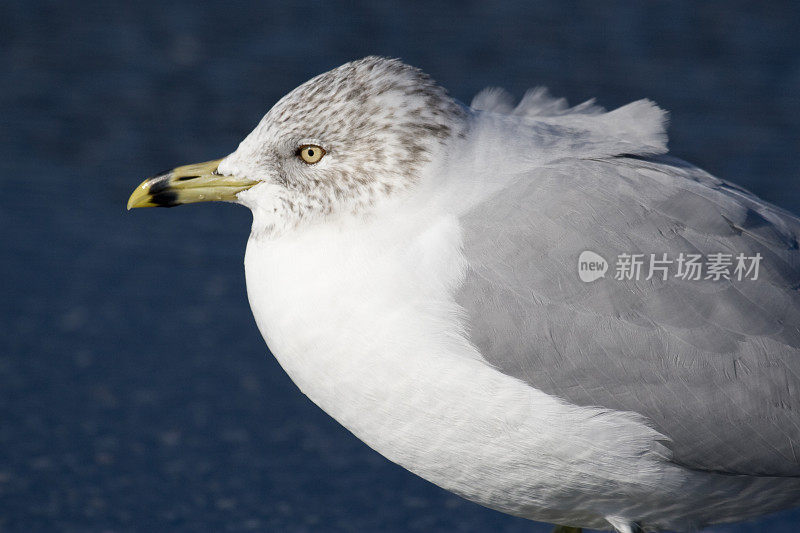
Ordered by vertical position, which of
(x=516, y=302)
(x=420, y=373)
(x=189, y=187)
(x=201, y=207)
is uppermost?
(x=201, y=207)

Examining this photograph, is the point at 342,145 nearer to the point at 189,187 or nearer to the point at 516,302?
the point at 189,187

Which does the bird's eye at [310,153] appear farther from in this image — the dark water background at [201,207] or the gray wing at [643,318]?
the dark water background at [201,207]

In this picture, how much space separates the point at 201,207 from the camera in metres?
4.41

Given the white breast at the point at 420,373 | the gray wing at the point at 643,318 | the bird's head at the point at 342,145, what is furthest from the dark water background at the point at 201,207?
the bird's head at the point at 342,145

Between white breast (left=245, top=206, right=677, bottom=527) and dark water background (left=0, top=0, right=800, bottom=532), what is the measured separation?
0.65m

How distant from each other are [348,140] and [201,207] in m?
2.00

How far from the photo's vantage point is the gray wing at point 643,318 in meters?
2.37

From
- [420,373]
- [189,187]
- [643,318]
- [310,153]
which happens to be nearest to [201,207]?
[189,187]

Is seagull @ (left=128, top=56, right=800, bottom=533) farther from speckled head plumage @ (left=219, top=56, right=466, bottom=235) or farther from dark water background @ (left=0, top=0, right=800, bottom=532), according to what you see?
dark water background @ (left=0, top=0, right=800, bottom=532)

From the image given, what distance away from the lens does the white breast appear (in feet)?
7.74

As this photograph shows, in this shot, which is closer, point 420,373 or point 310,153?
point 420,373

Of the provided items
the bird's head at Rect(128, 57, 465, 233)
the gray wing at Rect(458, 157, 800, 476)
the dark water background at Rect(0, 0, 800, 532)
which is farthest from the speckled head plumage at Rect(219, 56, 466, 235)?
the dark water background at Rect(0, 0, 800, 532)

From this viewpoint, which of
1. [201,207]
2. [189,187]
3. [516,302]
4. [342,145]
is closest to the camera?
[516,302]

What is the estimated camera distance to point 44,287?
3.89 m
